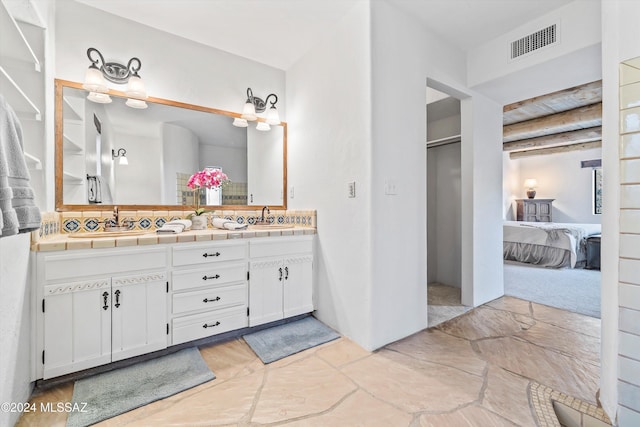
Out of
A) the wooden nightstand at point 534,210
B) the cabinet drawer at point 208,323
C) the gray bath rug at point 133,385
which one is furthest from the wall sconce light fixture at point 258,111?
the wooden nightstand at point 534,210

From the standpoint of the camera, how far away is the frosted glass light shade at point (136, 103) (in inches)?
87.9

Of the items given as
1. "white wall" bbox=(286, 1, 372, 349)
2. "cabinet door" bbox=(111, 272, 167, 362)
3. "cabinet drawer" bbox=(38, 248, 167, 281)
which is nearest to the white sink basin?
"cabinet drawer" bbox=(38, 248, 167, 281)

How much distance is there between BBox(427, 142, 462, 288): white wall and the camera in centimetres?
344

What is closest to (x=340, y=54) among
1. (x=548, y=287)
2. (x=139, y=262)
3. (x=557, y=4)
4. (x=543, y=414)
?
(x=557, y=4)

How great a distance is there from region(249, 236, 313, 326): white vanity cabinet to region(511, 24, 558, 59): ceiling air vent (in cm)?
240

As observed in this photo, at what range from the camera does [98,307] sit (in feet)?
5.45

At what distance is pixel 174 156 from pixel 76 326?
1442mm

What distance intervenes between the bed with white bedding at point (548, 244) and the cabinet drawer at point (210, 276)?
441cm

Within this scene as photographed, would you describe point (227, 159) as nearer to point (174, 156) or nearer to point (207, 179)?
point (207, 179)

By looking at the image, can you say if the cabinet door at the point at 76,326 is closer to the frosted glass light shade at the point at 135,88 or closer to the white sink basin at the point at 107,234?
the white sink basin at the point at 107,234

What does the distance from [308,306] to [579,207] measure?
8.30 meters

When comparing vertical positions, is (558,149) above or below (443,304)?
above

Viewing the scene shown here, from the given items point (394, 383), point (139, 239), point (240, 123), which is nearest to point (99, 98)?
point (240, 123)

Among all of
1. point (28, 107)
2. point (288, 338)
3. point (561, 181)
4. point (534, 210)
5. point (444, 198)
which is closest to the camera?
point (28, 107)
